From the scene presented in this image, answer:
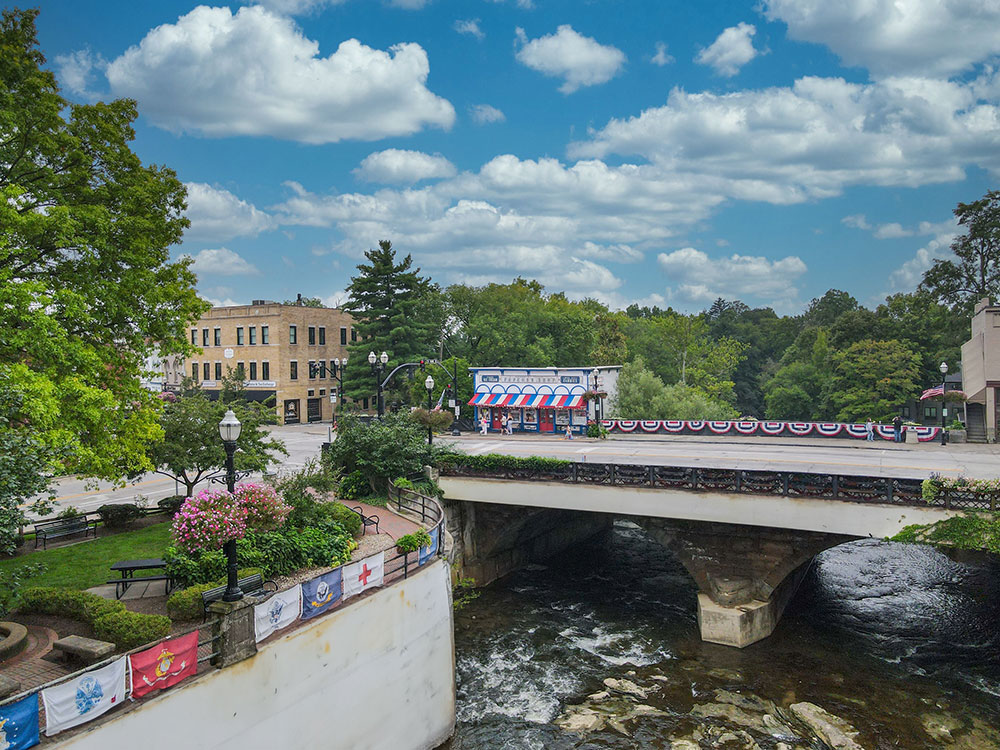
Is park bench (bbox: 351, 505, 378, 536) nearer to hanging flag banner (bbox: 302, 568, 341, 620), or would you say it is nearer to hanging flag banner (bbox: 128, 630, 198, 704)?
hanging flag banner (bbox: 302, 568, 341, 620)

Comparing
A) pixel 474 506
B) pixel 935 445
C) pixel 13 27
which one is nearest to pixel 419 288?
pixel 474 506

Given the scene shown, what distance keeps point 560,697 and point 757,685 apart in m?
5.69

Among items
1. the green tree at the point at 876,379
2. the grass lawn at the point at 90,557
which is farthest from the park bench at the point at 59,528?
the green tree at the point at 876,379

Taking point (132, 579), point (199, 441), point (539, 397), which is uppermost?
point (539, 397)

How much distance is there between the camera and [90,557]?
18.9 metres

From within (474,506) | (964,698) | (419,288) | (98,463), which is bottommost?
(964,698)

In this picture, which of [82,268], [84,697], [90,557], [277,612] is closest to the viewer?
[84,697]

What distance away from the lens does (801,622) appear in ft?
81.5

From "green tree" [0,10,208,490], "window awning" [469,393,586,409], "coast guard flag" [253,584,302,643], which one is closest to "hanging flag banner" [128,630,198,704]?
"coast guard flag" [253,584,302,643]

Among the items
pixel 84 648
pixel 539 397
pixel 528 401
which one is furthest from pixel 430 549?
pixel 539 397

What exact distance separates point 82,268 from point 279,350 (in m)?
46.0

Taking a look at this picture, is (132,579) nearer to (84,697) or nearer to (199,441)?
(84,697)

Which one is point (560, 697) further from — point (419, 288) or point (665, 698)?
point (419, 288)

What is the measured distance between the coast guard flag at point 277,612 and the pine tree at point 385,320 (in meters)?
45.2
